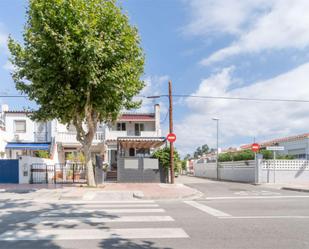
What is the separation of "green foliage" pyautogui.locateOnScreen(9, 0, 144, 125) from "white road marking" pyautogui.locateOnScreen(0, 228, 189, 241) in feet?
28.0

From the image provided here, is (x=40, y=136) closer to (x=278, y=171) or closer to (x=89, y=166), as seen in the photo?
(x=89, y=166)

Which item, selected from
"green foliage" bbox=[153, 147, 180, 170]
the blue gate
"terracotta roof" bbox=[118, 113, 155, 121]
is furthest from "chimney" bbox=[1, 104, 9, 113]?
"green foliage" bbox=[153, 147, 180, 170]

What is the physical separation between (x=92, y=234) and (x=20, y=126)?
1116 inches

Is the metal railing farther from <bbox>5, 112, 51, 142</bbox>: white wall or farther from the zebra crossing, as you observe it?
the zebra crossing

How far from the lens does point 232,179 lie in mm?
28625

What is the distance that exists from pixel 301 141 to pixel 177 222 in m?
25.4

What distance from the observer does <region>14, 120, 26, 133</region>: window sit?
3192 cm

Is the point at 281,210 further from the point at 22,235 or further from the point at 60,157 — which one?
the point at 60,157

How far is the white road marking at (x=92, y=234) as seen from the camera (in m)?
6.50

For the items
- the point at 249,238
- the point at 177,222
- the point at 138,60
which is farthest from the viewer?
the point at 138,60

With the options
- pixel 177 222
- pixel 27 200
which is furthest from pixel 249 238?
pixel 27 200

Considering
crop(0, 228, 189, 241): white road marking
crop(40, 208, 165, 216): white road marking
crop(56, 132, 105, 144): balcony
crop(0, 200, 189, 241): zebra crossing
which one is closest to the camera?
crop(0, 228, 189, 241): white road marking

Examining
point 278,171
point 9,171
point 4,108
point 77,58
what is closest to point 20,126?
point 4,108

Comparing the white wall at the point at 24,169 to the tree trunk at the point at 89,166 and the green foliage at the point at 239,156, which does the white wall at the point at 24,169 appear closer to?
the tree trunk at the point at 89,166
